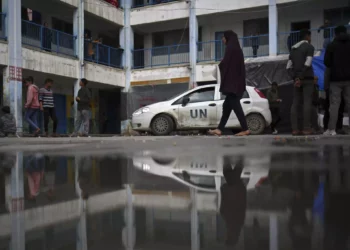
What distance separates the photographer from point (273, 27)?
1836cm

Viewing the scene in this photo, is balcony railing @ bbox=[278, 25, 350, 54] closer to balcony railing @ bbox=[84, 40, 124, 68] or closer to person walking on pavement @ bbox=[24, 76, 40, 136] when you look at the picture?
balcony railing @ bbox=[84, 40, 124, 68]

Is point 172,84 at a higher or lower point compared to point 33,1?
lower

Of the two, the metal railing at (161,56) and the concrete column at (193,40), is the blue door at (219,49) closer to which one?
the concrete column at (193,40)

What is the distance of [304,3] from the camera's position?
18312 millimetres

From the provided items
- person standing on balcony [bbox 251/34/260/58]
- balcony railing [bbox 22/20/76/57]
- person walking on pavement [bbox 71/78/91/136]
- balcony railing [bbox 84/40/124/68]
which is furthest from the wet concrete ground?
balcony railing [bbox 84/40/124/68]

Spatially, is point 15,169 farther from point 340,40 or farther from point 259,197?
point 340,40

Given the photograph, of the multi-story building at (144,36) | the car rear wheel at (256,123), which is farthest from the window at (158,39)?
the car rear wheel at (256,123)

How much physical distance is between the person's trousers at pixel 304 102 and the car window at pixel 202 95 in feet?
14.3

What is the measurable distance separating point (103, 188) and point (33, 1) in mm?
17393

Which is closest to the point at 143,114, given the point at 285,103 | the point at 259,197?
the point at 285,103

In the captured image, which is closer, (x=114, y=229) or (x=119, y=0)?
(x=114, y=229)

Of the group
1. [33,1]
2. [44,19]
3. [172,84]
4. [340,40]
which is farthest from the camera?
[172,84]

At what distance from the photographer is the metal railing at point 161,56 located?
69.8 feet

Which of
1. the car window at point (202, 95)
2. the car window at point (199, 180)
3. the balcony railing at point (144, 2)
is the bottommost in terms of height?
the car window at point (199, 180)
